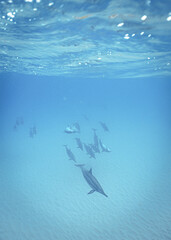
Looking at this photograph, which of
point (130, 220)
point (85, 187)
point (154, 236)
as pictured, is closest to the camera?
point (154, 236)

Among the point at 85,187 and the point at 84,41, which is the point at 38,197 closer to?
the point at 85,187

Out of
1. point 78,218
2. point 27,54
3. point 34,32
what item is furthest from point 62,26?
point 78,218

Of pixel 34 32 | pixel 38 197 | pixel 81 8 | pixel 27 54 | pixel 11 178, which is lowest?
pixel 38 197

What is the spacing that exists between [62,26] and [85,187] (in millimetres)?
12548

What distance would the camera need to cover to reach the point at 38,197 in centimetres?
1193

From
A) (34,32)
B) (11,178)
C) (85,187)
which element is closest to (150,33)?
(34,32)

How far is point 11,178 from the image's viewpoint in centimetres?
1470

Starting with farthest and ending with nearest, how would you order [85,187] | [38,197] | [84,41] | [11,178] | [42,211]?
[84,41], [11,178], [85,187], [38,197], [42,211]

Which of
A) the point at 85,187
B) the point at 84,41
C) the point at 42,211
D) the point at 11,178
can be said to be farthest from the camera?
the point at 84,41

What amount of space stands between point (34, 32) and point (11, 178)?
40.7 ft

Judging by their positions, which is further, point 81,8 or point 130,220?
point 81,8

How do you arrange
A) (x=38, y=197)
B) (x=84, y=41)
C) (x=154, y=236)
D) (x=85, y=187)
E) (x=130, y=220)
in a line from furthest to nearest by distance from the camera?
1. (x=84, y=41)
2. (x=85, y=187)
3. (x=38, y=197)
4. (x=130, y=220)
5. (x=154, y=236)

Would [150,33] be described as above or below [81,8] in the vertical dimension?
below

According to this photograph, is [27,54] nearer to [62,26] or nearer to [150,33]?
[62,26]
